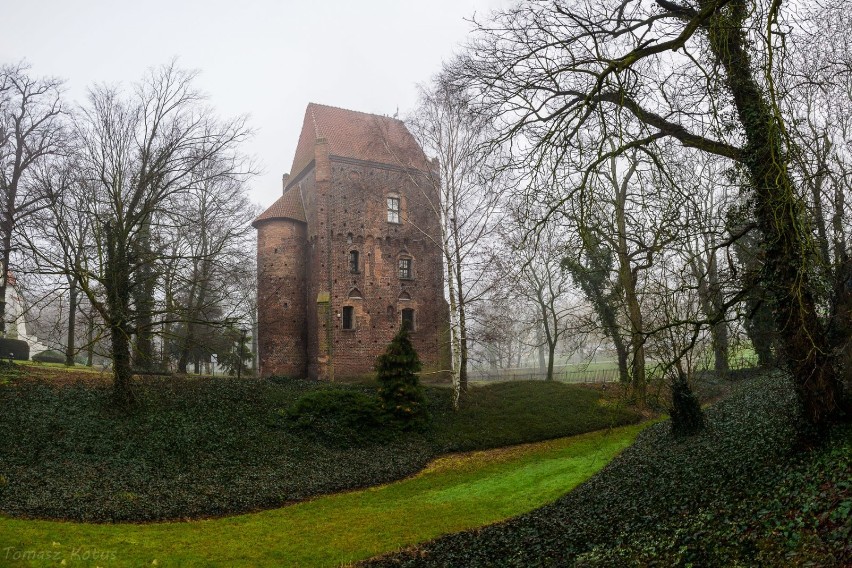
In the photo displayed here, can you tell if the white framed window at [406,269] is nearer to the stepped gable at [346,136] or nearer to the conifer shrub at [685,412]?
the stepped gable at [346,136]

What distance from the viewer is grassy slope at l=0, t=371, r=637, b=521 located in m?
12.8

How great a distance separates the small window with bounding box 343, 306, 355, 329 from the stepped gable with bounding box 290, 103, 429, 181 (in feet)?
25.5

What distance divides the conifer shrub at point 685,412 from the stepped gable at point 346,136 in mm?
17073

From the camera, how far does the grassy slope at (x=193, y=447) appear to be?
42.0ft

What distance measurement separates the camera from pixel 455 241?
22344 millimetres

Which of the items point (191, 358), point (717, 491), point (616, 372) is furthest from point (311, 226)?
point (717, 491)

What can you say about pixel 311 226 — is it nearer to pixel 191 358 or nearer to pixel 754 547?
pixel 191 358

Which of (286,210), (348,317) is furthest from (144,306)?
(286,210)

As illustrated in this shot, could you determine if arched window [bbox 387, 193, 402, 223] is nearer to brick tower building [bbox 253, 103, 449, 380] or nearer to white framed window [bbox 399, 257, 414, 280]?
brick tower building [bbox 253, 103, 449, 380]

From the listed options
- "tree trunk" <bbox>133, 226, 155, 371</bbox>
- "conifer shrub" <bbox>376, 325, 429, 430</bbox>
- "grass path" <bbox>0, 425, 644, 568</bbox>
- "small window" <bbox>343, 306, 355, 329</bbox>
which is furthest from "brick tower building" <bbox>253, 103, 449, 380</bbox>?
"grass path" <bbox>0, 425, 644, 568</bbox>

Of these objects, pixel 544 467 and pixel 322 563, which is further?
pixel 544 467

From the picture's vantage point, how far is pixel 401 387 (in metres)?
20.2

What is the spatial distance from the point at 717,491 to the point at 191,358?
31426 millimetres

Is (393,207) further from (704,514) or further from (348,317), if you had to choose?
(704,514)
